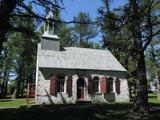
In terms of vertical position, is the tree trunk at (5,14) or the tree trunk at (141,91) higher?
the tree trunk at (5,14)

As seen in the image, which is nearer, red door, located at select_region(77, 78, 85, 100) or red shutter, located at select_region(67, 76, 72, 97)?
red shutter, located at select_region(67, 76, 72, 97)

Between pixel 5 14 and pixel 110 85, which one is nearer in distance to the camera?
pixel 5 14

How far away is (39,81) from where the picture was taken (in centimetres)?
2192

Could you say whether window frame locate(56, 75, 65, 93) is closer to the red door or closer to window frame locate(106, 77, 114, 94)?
the red door

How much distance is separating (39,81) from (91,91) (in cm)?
551

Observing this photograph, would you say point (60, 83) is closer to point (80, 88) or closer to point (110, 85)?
point (80, 88)

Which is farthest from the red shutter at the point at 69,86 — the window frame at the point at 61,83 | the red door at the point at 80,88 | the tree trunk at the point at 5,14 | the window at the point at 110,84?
the tree trunk at the point at 5,14

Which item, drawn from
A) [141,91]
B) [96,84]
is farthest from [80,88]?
[141,91]

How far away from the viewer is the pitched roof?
23.2 meters

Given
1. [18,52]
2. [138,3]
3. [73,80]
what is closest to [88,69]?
[73,80]

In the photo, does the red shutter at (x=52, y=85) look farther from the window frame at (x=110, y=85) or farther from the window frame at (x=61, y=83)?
the window frame at (x=110, y=85)

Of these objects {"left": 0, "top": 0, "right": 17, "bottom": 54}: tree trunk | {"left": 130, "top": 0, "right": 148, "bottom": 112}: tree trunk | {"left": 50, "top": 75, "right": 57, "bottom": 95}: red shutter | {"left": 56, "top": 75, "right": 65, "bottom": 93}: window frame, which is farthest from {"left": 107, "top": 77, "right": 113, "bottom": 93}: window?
{"left": 0, "top": 0, "right": 17, "bottom": 54}: tree trunk

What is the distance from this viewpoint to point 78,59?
989 inches

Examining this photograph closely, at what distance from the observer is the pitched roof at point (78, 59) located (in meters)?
23.2
